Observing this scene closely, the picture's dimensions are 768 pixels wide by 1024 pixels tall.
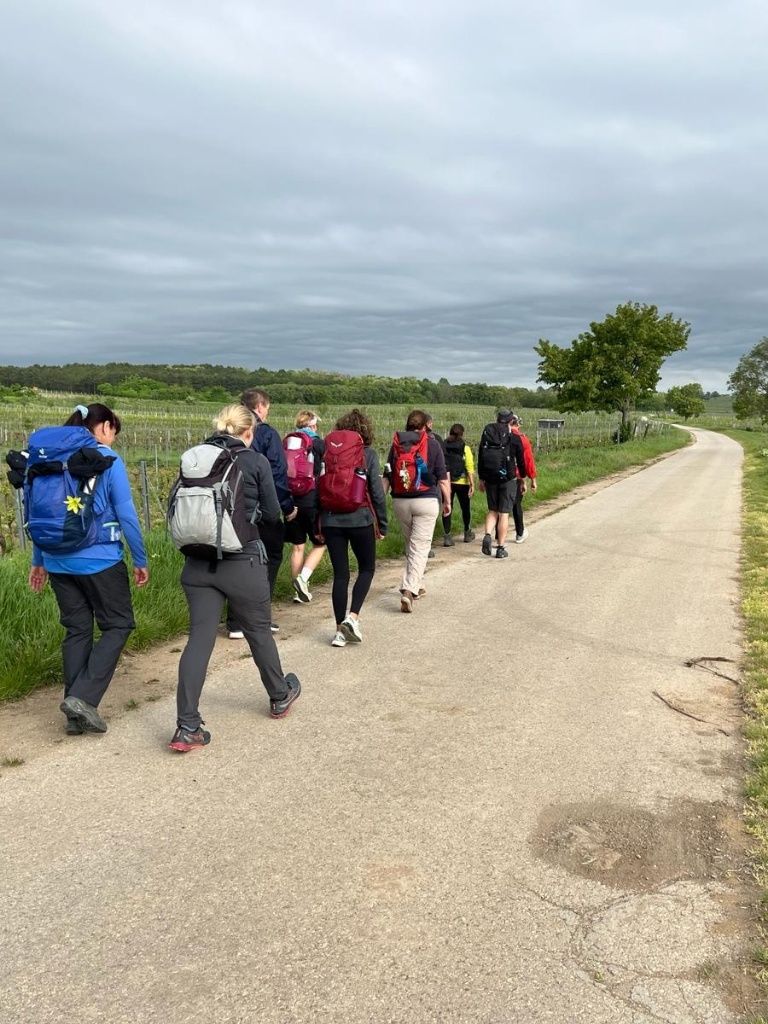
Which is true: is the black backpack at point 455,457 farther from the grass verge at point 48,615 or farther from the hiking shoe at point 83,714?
the hiking shoe at point 83,714

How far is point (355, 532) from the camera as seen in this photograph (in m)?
5.75

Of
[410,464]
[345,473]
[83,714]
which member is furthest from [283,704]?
[410,464]

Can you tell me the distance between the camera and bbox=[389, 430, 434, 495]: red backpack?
22.9 feet

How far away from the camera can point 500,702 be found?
4633 millimetres

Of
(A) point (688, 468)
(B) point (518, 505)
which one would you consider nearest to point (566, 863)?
(B) point (518, 505)

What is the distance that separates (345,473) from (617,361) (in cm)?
3397

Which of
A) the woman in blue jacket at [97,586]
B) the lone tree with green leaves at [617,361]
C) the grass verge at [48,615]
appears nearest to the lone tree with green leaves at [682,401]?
the lone tree with green leaves at [617,361]

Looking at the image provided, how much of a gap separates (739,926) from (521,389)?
122432mm

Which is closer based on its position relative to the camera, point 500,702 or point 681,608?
point 500,702

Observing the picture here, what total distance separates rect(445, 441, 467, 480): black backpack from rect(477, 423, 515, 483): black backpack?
783 millimetres

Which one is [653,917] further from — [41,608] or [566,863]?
[41,608]

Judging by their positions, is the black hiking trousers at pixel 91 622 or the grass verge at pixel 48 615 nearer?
the black hiking trousers at pixel 91 622

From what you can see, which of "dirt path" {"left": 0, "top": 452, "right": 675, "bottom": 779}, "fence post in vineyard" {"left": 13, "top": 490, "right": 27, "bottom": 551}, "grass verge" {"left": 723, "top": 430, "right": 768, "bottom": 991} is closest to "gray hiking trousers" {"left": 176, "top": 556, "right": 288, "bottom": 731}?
"dirt path" {"left": 0, "top": 452, "right": 675, "bottom": 779}

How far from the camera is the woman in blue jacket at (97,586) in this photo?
13.1 feet
